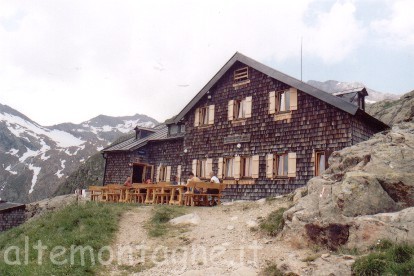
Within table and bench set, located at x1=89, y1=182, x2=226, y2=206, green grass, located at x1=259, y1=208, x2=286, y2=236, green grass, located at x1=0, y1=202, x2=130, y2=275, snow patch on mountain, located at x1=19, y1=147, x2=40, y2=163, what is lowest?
green grass, located at x1=0, y1=202, x2=130, y2=275

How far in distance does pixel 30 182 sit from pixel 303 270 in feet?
358

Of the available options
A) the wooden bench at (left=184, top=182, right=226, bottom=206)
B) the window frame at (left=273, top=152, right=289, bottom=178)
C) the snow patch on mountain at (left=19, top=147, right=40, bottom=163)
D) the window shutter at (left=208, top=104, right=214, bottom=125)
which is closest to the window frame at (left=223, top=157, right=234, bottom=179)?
the window shutter at (left=208, top=104, right=214, bottom=125)

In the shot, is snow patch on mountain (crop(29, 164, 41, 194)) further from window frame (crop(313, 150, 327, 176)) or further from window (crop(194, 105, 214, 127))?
window frame (crop(313, 150, 327, 176))

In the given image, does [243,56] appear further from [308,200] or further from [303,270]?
[303,270]

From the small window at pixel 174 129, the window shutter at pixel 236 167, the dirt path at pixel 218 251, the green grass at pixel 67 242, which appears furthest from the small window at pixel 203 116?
the dirt path at pixel 218 251

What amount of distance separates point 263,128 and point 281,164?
2.13 meters

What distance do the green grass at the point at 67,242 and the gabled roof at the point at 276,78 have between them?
979cm

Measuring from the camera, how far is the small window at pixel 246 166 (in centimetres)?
2041

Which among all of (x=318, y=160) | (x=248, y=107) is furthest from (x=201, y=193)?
(x=248, y=107)

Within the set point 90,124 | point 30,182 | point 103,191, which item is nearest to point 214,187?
point 103,191

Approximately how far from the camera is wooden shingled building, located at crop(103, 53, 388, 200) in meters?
18.0

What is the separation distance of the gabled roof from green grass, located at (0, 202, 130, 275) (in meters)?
9.79

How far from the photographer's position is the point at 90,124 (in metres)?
192

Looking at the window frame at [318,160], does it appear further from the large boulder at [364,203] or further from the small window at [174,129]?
the small window at [174,129]
